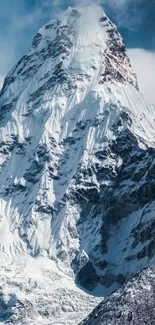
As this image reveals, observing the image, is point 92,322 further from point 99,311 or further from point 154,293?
point 154,293

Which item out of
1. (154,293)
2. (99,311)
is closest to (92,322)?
(99,311)

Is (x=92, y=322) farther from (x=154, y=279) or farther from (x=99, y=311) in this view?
(x=154, y=279)

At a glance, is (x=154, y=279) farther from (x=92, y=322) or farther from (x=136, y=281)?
(x=92, y=322)

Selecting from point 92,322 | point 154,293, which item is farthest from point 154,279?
point 92,322
